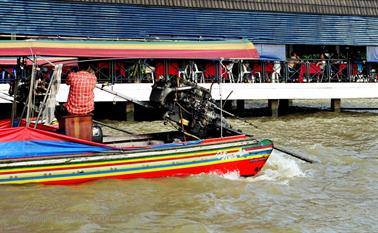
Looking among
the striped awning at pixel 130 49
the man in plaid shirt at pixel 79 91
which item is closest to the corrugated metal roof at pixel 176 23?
the striped awning at pixel 130 49

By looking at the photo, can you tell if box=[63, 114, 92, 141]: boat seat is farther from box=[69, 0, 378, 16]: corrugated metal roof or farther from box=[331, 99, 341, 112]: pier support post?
box=[331, 99, 341, 112]: pier support post

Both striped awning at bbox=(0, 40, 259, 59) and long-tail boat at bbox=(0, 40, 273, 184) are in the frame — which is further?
striped awning at bbox=(0, 40, 259, 59)

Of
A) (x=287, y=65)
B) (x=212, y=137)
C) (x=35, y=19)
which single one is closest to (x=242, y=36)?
(x=287, y=65)

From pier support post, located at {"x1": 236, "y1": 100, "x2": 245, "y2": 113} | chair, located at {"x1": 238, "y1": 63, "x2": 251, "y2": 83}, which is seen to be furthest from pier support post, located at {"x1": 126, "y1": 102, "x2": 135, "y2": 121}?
pier support post, located at {"x1": 236, "y1": 100, "x2": 245, "y2": 113}

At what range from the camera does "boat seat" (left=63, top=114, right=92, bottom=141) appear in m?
8.31

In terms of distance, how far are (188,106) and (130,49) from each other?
A: 137 centimetres

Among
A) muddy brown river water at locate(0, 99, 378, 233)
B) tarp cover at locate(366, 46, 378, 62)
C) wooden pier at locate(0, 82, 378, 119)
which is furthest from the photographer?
tarp cover at locate(366, 46, 378, 62)

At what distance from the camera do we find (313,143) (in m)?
13.4

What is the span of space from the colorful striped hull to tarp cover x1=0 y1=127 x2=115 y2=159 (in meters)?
0.16

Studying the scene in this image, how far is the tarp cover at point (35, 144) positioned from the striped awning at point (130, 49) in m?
1.22

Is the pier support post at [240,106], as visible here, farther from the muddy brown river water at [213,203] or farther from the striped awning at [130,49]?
the striped awning at [130,49]

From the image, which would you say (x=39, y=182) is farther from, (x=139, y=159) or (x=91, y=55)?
(x=91, y=55)

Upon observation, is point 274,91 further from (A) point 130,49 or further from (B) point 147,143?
(A) point 130,49

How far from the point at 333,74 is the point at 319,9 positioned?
3325 millimetres
